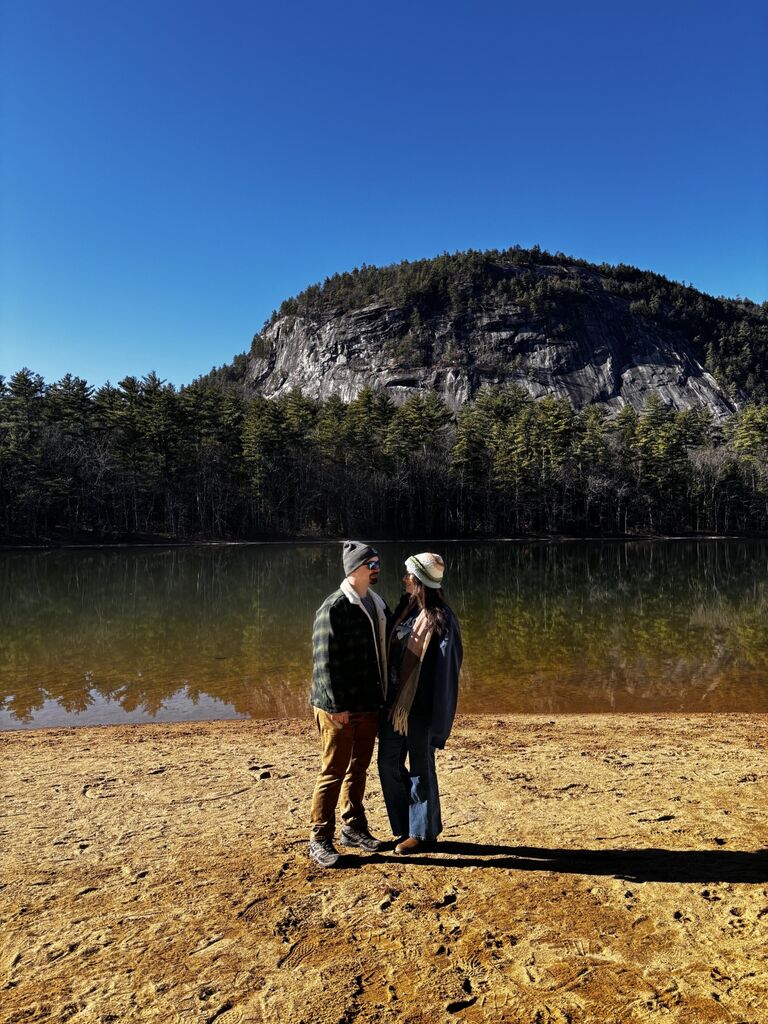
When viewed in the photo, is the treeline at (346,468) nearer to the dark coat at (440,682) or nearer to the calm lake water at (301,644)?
the calm lake water at (301,644)

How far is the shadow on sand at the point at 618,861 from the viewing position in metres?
3.77

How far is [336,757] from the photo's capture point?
3.97 m

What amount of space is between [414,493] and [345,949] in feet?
202

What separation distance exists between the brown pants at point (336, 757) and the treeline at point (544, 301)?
139 m

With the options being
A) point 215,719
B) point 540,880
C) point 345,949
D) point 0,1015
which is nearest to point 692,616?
point 215,719

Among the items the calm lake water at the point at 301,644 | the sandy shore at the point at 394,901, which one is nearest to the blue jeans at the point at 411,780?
the sandy shore at the point at 394,901

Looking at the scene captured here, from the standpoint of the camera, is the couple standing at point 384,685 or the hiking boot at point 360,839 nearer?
the couple standing at point 384,685

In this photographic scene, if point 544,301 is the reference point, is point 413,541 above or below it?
A: below

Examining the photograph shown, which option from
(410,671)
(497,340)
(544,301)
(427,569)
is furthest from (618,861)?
(544,301)

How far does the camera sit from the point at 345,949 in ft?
10.2

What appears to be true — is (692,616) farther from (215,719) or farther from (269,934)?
(269,934)

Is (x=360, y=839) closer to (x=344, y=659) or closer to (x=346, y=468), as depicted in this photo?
(x=344, y=659)

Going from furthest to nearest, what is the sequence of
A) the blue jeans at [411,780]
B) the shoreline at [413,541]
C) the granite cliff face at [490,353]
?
1. the granite cliff face at [490,353]
2. the shoreline at [413,541]
3. the blue jeans at [411,780]

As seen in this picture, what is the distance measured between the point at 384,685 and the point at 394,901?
1206mm
